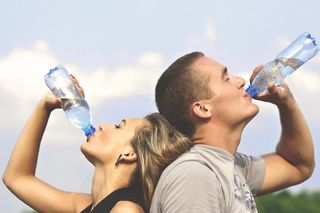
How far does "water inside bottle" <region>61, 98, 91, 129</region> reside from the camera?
17.6 ft

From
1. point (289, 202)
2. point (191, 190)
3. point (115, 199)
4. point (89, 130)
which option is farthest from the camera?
point (289, 202)

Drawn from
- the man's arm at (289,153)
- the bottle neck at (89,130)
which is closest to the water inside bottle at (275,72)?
the man's arm at (289,153)

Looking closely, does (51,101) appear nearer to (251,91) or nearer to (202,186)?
(251,91)

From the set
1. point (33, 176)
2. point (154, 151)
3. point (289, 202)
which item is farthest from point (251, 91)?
point (289, 202)

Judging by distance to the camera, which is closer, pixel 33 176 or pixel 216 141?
pixel 216 141

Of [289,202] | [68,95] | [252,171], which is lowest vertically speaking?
[289,202]

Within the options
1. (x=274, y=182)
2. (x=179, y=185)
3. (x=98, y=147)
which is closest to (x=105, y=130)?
(x=98, y=147)

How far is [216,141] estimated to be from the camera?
15.2ft

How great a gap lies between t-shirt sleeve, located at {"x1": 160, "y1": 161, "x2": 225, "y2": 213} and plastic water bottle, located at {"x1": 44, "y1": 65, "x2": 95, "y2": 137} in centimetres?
116

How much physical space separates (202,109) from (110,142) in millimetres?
582

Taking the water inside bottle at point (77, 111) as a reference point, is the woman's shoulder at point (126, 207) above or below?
below

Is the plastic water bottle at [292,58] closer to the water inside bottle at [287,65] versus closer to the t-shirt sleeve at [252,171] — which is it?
the water inside bottle at [287,65]

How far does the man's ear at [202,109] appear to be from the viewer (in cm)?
465

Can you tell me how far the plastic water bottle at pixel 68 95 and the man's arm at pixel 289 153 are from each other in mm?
1253
